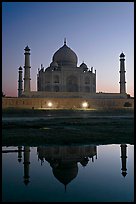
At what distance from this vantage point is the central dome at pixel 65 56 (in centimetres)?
3625

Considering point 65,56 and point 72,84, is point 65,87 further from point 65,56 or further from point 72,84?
point 65,56

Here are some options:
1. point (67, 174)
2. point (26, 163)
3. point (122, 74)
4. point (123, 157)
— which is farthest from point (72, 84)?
point (67, 174)

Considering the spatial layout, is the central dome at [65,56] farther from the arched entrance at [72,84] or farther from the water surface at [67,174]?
the water surface at [67,174]

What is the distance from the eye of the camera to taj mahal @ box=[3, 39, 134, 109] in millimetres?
30897

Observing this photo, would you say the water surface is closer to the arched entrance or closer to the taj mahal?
the taj mahal

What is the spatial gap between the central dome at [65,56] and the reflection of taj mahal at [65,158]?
98.0ft

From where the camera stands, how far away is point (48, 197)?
3.33 metres

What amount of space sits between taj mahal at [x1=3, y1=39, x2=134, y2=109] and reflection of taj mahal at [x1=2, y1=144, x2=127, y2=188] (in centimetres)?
2322

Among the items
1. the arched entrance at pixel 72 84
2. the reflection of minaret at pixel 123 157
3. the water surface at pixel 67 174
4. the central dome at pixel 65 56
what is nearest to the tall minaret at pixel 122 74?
the arched entrance at pixel 72 84

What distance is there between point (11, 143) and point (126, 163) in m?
3.47

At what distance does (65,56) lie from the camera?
36.3 m

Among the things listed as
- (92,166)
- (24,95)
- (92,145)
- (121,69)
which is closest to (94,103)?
(121,69)

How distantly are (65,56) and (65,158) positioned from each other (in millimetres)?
31658

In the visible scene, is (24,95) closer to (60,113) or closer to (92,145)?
(60,113)
